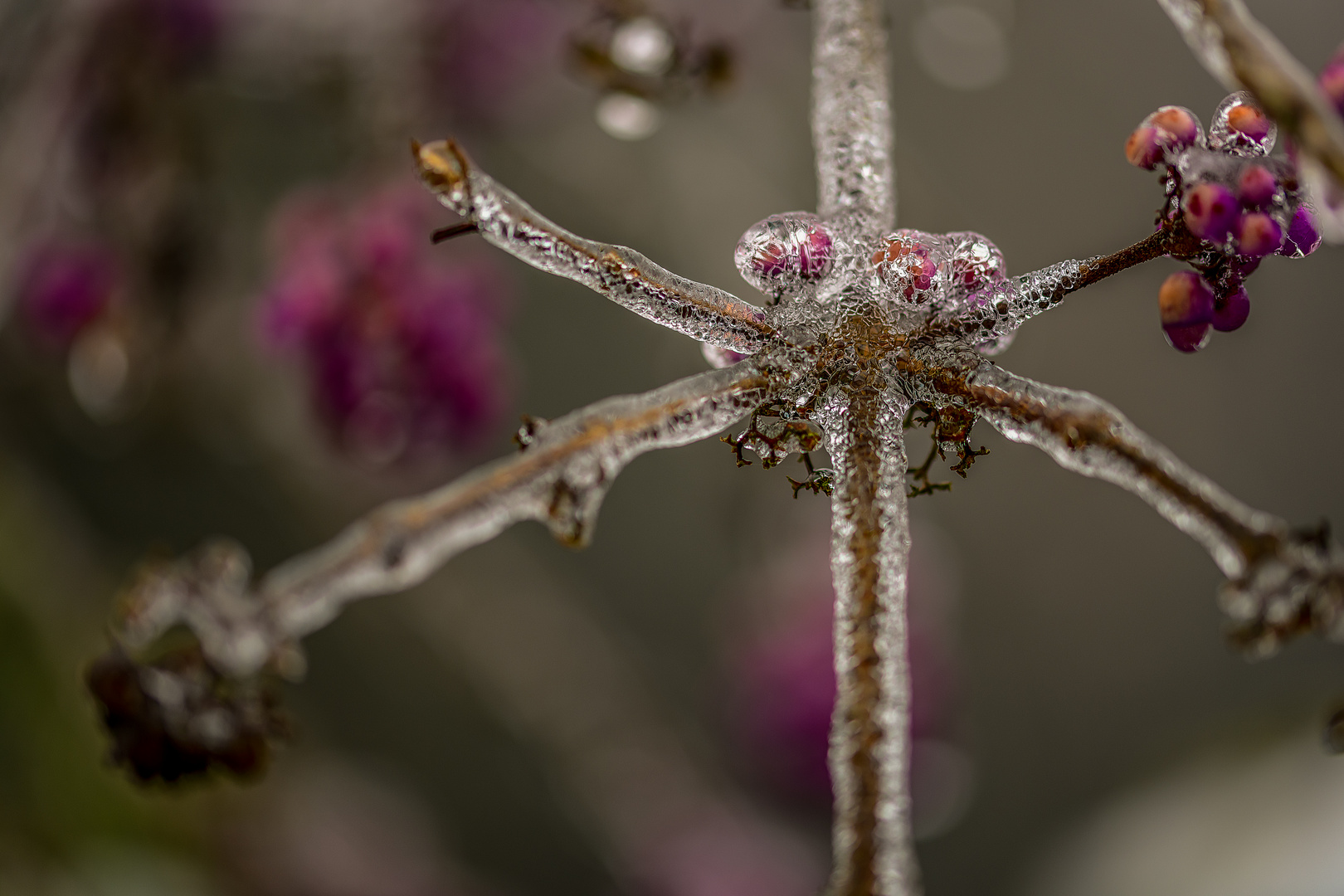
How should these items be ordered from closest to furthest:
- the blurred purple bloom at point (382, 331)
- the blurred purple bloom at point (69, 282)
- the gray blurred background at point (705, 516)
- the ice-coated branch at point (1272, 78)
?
the ice-coated branch at point (1272, 78) < the blurred purple bloom at point (382, 331) < the blurred purple bloom at point (69, 282) < the gray blurred background at point (705, 516)

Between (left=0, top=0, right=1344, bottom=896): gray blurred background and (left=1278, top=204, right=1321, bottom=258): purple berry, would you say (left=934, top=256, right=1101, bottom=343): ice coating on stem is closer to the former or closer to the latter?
(left=1278, top=204, right=1321, bottom=258): purple berry

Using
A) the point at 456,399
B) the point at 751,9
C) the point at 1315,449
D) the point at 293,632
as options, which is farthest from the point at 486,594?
the point at 1315,449

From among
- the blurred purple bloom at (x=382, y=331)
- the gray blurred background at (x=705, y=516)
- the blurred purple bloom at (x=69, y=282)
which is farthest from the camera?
the gray blurred background at (x=705, y=516)

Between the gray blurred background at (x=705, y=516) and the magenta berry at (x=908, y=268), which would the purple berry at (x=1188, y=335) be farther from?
the gray blurred background at (x=705, y=516)

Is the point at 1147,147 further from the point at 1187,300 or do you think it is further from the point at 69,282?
the point at 69,282

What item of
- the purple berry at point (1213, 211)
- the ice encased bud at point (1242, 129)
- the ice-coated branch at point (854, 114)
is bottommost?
the purple berry at point (1213, 211)

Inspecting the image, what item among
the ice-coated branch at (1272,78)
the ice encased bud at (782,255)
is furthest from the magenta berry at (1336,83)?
the ice encased bud at (782,255)

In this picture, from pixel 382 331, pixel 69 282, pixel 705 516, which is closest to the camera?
pixel 382 331

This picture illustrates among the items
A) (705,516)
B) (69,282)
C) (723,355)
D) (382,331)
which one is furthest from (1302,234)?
(705,516)
